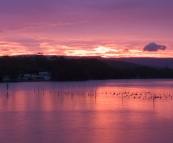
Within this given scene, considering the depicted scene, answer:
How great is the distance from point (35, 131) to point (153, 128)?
344 cm

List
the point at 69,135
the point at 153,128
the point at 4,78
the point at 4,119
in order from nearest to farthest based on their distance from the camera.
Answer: the point at 69,135, the point at 153,128, the point at 4,119, the point at 4,78

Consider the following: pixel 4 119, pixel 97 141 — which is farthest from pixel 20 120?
pixel 97 141

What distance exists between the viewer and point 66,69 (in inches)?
2275

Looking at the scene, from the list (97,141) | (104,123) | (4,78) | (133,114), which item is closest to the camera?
(97,141)

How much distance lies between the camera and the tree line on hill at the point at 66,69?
5450 centimetres

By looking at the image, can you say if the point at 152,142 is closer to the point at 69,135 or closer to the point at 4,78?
the point at 69,135

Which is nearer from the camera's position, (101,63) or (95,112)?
(95,112)

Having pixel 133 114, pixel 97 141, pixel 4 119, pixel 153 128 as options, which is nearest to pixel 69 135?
pixel 97 141

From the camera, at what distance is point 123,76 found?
2808 inches

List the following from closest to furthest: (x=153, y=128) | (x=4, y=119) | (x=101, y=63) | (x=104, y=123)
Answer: (x=153, y=128), (x=104, y=123), (x=4, y=119), (x=101, y=63)

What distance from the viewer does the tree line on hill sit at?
54.5 m

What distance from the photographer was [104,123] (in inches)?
442

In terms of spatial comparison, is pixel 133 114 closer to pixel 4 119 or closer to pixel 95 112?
pixel 95 112

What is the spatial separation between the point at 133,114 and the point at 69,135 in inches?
183
